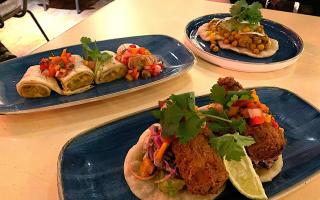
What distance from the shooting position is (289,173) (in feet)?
4.06

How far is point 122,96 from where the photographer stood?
5.44 ft

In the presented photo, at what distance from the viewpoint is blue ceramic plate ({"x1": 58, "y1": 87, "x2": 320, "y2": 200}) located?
1.14 meters

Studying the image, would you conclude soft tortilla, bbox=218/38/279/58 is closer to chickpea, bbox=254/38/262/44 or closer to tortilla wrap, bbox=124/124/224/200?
chickpea, bbox=254/38/262/44

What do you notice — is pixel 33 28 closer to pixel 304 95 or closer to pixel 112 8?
pixel 112 8

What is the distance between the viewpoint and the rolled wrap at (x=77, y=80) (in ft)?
5.24

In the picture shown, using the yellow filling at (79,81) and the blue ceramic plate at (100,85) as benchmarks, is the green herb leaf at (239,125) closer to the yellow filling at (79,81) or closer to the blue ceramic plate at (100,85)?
the blue ceramic plate at (100,85)

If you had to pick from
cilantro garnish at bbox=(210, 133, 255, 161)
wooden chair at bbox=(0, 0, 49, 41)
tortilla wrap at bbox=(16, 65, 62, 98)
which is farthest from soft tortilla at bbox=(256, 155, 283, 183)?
wooden chair at bbox=(0, 0, 49, 41)

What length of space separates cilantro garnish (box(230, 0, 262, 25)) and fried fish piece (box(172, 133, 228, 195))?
1.15m

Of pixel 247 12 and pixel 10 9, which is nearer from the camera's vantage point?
pixel 247 12

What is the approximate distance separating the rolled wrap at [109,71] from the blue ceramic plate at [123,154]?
1.18 ft

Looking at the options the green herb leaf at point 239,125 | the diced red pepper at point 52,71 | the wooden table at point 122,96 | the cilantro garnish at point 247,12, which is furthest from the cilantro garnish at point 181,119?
the cilantro garnish at point 247,12

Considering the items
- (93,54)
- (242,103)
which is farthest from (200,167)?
(93,54)

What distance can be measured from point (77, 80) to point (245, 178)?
902mm

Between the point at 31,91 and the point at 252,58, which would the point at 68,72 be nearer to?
the point at 31,91
